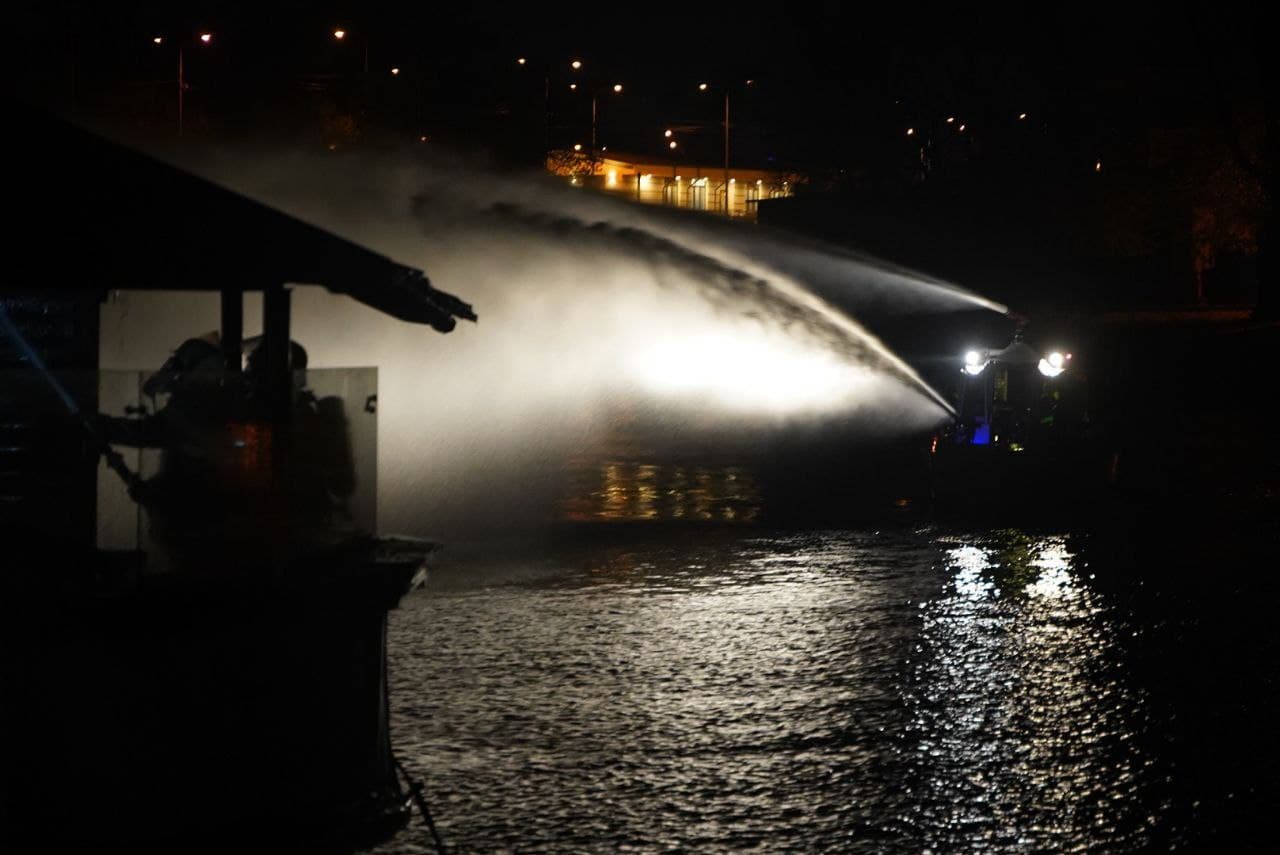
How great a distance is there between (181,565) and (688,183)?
76.3 metres

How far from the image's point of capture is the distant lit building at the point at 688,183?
71.0 metres

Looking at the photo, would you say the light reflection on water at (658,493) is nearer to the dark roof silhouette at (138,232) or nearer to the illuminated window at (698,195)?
the dark roof silhouette at (138,232)

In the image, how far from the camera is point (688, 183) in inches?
3162

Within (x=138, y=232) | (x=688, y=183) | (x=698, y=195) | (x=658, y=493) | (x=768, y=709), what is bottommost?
(x=768, y=709)

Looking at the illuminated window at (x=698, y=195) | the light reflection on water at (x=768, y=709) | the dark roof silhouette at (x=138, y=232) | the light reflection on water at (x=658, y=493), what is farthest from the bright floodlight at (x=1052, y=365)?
the illuminated window at (x=698, y=195)

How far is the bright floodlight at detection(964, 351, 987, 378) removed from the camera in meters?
21.4

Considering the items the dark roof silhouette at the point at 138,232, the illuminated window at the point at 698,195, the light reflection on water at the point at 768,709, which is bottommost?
the light reflection on water at the point at 768,709

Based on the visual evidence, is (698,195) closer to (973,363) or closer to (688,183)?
(688,183)

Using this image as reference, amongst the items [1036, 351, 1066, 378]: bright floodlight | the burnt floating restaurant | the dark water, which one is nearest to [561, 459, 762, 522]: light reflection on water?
the dark water

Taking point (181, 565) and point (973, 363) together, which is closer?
point (181, 565)

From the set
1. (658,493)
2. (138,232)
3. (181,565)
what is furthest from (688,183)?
(181,565)

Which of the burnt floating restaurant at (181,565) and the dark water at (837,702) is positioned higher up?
the burnt floating restaurant at (181,565)

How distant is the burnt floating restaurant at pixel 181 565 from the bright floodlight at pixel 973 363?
54.8 ft

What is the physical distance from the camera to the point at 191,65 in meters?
54.0
